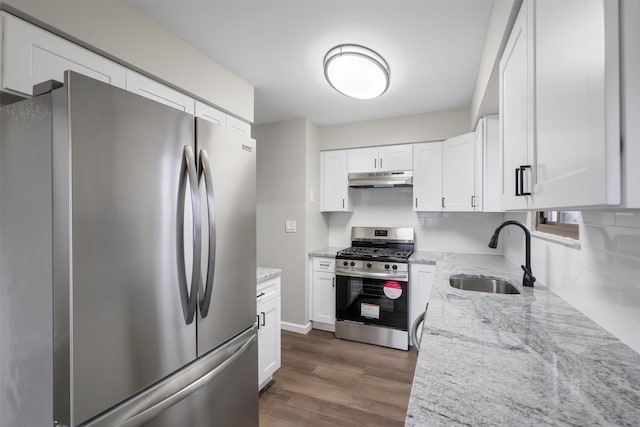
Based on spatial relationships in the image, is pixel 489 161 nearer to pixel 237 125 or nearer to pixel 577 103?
pixel 577 103

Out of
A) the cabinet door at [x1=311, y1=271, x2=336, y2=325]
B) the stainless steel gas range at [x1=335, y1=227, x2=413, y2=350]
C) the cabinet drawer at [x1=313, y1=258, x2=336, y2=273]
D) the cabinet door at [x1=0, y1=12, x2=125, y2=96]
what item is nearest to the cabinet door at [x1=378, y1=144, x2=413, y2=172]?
the stainless steel gas range at [x1=335, y1=227, x2=413, y2=350]

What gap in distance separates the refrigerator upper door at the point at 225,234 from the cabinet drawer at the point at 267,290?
0.40m

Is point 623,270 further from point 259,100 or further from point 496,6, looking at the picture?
point 259,100

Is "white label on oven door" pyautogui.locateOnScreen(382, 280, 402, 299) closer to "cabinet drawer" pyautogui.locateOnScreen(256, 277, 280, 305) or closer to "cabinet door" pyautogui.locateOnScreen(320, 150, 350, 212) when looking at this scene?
"cabinet door" pyautogui.locateOnScreen(320, 150, 350, 212)

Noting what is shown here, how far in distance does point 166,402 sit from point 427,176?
2926 millimetres

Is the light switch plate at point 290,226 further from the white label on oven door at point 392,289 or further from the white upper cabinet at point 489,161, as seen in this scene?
the white upper cabinet at point 489,161

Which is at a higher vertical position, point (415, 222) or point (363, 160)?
point (363, 160)

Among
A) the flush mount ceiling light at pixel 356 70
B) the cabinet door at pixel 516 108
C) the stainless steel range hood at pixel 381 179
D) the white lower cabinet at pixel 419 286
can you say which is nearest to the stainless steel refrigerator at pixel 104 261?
the flush mount ceiling light at pixel 356 70

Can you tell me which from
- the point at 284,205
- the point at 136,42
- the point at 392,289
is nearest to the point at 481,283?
the point at 392,289

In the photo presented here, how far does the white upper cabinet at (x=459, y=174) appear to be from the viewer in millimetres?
2756

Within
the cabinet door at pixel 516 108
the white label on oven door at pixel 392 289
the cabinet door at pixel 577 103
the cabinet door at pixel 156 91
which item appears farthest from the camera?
the white label on oven door at pixel 392 289

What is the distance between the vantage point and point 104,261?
2.97ft

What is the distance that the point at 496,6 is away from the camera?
1.43m

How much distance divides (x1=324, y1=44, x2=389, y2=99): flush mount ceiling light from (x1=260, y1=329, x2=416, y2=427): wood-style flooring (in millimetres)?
2247
